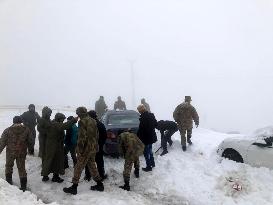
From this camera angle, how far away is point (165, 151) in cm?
1385

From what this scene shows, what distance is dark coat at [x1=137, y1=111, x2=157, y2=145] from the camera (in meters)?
12.6

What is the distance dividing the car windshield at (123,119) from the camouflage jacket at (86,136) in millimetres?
3122

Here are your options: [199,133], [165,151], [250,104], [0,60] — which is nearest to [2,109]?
[199,133]

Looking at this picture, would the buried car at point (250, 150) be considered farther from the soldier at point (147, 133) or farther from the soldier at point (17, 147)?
the soldier at point (17, 147)

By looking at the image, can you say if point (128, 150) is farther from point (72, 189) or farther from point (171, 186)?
point (72, 189)

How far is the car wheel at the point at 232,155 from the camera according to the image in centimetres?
1233

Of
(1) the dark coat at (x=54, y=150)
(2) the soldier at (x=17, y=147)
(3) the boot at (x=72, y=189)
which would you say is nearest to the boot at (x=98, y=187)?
(3) the boot at (x=72, y=189)

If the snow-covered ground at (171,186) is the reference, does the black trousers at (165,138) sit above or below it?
above

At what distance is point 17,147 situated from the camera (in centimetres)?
1105

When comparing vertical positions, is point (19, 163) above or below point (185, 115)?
below

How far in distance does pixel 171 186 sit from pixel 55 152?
3.22m

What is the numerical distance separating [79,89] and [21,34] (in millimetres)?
66236

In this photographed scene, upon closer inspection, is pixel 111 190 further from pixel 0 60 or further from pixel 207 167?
pixel 0 60

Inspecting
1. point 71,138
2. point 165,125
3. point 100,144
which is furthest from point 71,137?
point 165,125
